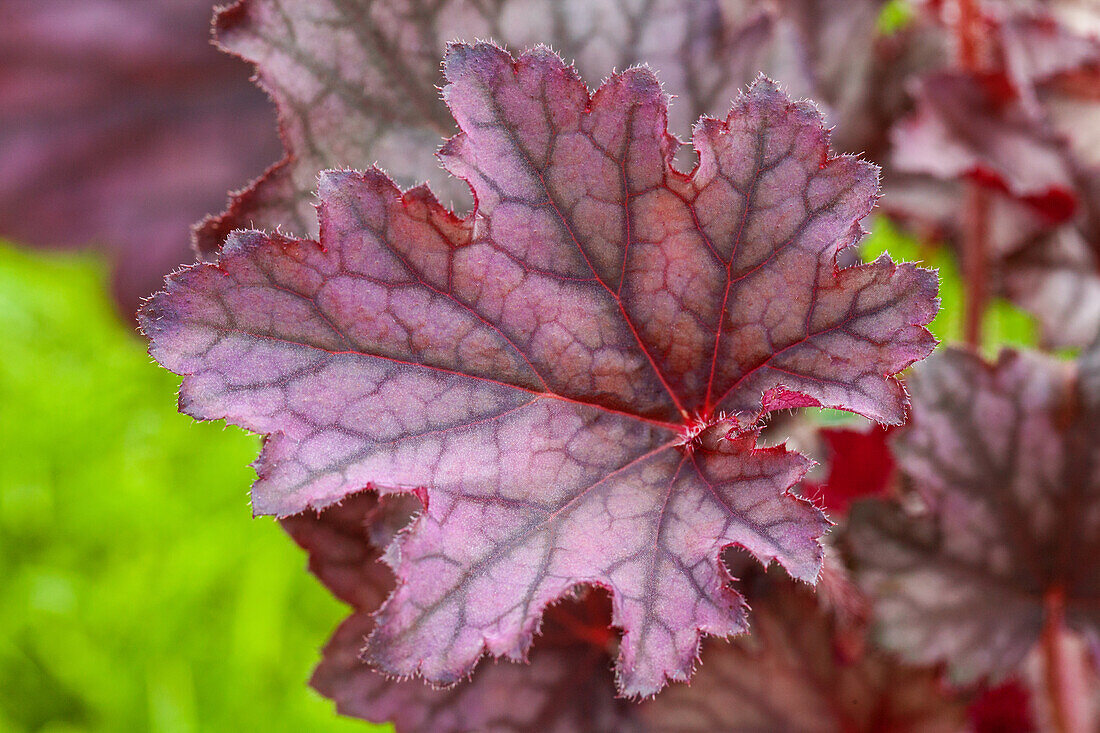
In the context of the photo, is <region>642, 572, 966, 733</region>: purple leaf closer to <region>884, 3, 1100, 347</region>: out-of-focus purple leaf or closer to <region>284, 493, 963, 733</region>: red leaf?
<region>284, 493, 963, 733</region>: red leaf

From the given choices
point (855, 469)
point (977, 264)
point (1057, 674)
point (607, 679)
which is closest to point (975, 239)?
point (977, 264)

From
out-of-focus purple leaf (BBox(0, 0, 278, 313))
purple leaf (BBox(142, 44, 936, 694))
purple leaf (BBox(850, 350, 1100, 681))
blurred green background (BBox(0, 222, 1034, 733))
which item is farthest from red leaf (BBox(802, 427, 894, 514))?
out-of-focus purple leaf (BBox(0, 0, 278, 313))

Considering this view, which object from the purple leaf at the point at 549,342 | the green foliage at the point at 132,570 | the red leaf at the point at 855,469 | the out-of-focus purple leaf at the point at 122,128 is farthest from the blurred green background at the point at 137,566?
the purple leaf at the point at 549,342

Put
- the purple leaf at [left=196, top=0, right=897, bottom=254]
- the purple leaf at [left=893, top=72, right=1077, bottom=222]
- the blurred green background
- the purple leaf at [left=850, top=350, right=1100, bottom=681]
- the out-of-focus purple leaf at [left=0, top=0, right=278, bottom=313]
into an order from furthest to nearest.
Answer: the blurred green background → the out-of-focus purple leaf at [left=0, top=0, right=278, bottom=313] → the purple leaf at [left=893, top=72, right=1077, bottom=222] → the purple leaf at [left=850, top=350, right=1100, bottom=681] → the purple leaf at [left=196, top=0, right=897, bottom=254]

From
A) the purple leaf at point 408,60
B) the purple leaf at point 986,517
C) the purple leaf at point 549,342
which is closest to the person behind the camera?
the purple leaf at point 549,342

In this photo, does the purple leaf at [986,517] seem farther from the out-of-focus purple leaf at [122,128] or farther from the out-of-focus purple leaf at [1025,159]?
the out-of-focus purple leaf at [122,128]

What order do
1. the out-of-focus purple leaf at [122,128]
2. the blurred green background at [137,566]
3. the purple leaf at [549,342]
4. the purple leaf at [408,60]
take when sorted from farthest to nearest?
the blurred green background at [137,566] → the out-of-focus purple leaf at [122,128] → the purple leaf at [408,60] → the purple leaf at [549,342]
